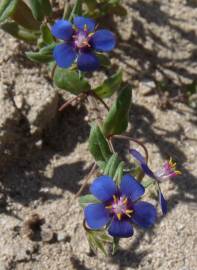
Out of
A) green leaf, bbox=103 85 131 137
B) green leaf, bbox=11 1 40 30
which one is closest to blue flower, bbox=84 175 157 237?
green leaf, bbox=103 85 131 137

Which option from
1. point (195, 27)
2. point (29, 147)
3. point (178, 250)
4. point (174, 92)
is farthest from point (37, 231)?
point (195, 27)

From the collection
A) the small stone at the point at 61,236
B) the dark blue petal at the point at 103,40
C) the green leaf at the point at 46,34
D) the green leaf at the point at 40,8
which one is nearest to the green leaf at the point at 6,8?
the green leaf at the point at 40,8

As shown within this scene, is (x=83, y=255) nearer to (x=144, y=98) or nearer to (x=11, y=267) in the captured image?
(x=11, y=267)

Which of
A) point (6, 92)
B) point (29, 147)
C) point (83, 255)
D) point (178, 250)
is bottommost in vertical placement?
point (178, 250)

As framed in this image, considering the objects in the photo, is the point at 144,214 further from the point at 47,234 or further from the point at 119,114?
the point at 47,234

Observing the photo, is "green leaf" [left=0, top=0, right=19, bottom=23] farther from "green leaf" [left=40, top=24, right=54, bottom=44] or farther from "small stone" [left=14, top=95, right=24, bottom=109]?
"small stone" [left=14, top=95, right=24, bottom=109]
